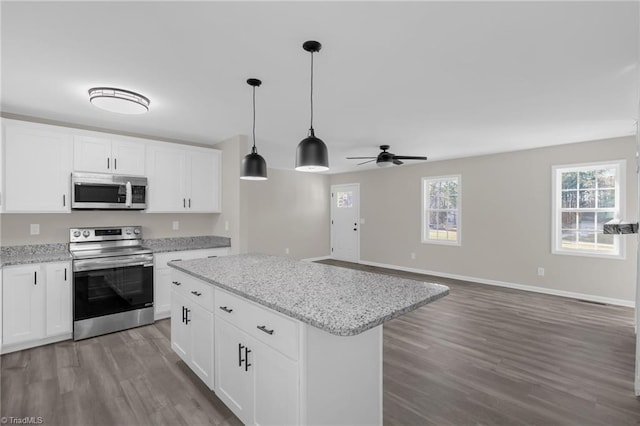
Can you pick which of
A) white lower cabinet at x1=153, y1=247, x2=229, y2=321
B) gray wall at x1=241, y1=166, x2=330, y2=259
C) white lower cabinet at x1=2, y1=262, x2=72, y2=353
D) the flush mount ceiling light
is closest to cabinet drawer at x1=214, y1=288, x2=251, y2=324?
the flush mount ceiling light

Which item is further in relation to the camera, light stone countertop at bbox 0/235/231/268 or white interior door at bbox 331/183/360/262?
white interior door at bbox 331/183/360/262

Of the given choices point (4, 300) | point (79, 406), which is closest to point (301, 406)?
point (79, 406)

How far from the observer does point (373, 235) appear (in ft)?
24.3

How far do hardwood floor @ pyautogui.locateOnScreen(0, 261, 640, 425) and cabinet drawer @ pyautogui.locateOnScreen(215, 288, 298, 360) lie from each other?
0.71 metres

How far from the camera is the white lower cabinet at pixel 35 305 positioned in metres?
2.88

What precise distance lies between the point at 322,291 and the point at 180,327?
5.21 ft

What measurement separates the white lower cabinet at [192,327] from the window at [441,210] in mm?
5114

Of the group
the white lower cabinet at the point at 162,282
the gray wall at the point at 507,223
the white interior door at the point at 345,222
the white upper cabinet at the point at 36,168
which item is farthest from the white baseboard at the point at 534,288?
the white upper cabinet at the point at 36,168

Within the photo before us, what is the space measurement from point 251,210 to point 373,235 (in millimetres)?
2906

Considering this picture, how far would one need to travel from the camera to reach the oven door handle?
10.4 feet

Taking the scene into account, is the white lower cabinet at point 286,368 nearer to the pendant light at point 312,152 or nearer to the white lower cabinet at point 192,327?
the white lower cabinet at point 192,327

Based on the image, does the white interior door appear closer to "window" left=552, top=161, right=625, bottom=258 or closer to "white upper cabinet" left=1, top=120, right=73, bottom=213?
"window" left=552, top=161, right=625, bottom=258

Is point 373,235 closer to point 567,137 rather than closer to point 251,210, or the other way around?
point 251,210

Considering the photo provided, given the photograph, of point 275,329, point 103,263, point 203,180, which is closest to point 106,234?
point 103,263
